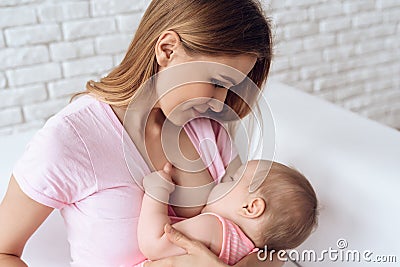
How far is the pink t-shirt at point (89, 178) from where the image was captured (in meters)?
0.86

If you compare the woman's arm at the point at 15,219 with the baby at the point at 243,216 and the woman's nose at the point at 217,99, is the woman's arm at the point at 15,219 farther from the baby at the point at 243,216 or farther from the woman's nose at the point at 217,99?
the woman's nose at the point at 217,99

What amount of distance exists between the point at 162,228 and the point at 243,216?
0.15 m

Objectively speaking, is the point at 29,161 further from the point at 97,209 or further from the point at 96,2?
the point at 96,2

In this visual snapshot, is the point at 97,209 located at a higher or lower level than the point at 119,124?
lower

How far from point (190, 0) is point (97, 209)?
1.26ft

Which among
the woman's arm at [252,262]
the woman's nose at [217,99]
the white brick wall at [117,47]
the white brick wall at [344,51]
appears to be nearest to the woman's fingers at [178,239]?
the woman's arm at [252,262]

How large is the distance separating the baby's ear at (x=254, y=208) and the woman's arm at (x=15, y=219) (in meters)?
0.34

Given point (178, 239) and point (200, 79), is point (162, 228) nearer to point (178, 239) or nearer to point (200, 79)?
point (178, 239)

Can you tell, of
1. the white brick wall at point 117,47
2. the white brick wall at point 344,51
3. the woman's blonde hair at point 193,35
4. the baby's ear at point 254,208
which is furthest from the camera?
the white brick wall at point 344,51

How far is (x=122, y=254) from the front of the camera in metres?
0.96

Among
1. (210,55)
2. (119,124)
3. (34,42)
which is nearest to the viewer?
(210,55)

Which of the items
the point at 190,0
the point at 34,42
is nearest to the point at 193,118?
the point at 190,0

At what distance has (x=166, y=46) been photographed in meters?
0.84

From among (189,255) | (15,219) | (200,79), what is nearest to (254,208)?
(189,255)
